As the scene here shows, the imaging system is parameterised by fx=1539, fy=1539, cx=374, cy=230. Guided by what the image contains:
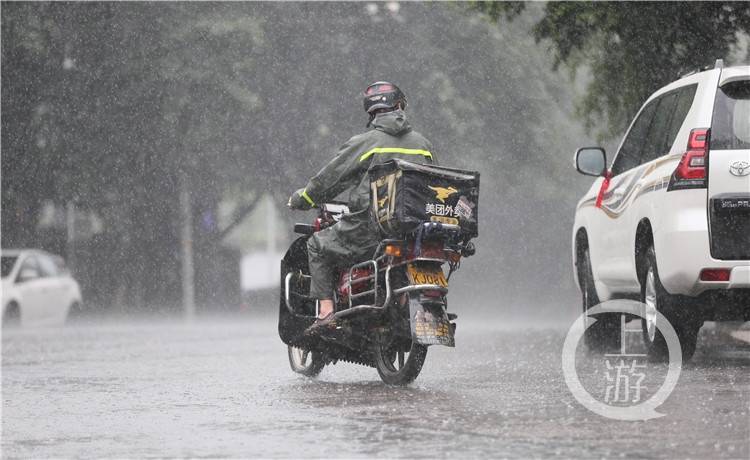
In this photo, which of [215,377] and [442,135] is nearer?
[215,377]

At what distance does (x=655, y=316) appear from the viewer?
1116cm

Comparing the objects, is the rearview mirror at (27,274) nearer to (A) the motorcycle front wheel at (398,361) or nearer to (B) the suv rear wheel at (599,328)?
(B) the suv rear wheel at (599,328)

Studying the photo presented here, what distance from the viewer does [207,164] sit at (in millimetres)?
33531

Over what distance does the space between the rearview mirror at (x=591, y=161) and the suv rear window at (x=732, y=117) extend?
1.75 metres

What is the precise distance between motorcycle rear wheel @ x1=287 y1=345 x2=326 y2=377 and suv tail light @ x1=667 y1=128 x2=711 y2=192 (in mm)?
2912

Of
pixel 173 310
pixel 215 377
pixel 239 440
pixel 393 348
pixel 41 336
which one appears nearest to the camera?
pixel 239 440

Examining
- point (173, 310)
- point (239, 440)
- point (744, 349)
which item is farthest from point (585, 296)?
point (173, 310)

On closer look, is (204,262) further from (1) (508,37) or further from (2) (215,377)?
(2) (215,377)

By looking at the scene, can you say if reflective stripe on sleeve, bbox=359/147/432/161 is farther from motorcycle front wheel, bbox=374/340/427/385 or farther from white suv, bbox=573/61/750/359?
white suv, bbox=573/61/750/359

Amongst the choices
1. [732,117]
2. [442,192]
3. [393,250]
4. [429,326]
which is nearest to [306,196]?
[393,250]

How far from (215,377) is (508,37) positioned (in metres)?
24.2

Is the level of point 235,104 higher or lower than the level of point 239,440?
higher

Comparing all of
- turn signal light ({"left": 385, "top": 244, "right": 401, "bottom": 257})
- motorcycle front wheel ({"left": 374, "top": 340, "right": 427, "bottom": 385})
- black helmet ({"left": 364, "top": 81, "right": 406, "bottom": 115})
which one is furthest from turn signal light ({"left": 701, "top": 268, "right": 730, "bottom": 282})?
black helmet ({"left": 364, "top": 81, "right": 406, "bottom": 115})

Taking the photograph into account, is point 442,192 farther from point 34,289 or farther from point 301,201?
point 34,289
